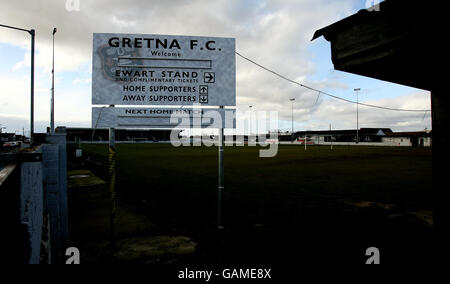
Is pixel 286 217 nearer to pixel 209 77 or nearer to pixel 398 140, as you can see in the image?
pixel 209 77

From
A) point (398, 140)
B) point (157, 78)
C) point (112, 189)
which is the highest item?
point (398, 140)

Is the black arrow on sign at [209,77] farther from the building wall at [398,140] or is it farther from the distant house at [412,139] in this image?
the building wall at [398,140]

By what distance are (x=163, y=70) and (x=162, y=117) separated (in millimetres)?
937

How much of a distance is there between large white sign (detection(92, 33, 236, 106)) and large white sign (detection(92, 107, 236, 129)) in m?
0.16

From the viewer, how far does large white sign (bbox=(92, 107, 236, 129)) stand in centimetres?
511

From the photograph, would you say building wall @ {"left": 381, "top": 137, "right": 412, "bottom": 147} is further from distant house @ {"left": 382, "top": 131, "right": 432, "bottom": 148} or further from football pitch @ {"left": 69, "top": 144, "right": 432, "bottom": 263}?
football pitch @ {"left": 69, "top": 144, "right": 432, "bottom": 263}

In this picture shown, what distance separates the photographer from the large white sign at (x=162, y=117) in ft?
16.8

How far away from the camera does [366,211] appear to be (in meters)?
7.61

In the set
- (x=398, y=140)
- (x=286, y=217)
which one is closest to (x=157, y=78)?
(x=286, y=217)

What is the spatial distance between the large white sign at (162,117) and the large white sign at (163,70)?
0.16 meters

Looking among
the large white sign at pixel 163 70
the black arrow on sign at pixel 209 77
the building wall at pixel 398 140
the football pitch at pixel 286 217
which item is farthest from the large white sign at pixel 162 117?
the building wall at pixel 398 140

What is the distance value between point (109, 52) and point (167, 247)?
12.5 ft

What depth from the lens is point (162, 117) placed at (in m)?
5.34
